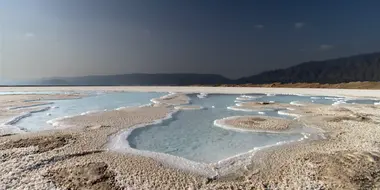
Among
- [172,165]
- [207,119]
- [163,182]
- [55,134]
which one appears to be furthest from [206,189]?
[207,119]

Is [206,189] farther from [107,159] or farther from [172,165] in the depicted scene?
[107,159]

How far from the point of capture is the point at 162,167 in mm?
7738

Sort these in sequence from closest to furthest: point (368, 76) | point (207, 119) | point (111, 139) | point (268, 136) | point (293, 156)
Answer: point (293, 156) < point (111, 139) < point (268, 136) < point (207, 119) < point (368, 76)

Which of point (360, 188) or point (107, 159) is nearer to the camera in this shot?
point (360, 188)

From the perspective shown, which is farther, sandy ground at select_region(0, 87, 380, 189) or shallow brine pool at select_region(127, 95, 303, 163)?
shallow brine pool at select_region(127, 95, 303, 163)

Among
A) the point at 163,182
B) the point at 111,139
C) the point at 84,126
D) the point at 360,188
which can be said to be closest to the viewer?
the point at 360,188

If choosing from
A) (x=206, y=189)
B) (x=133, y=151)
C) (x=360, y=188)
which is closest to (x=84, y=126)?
(x=133, y=151)

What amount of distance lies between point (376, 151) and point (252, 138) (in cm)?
407

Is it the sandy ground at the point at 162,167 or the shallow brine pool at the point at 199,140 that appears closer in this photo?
the sandy ground at the point at 162,167

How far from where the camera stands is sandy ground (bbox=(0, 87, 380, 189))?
258 inches

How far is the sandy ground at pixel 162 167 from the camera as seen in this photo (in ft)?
21.5

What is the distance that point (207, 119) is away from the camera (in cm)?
1659

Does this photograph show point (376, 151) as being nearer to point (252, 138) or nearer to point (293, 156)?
point (293, 156)

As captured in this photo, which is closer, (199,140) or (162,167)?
(162,167)
